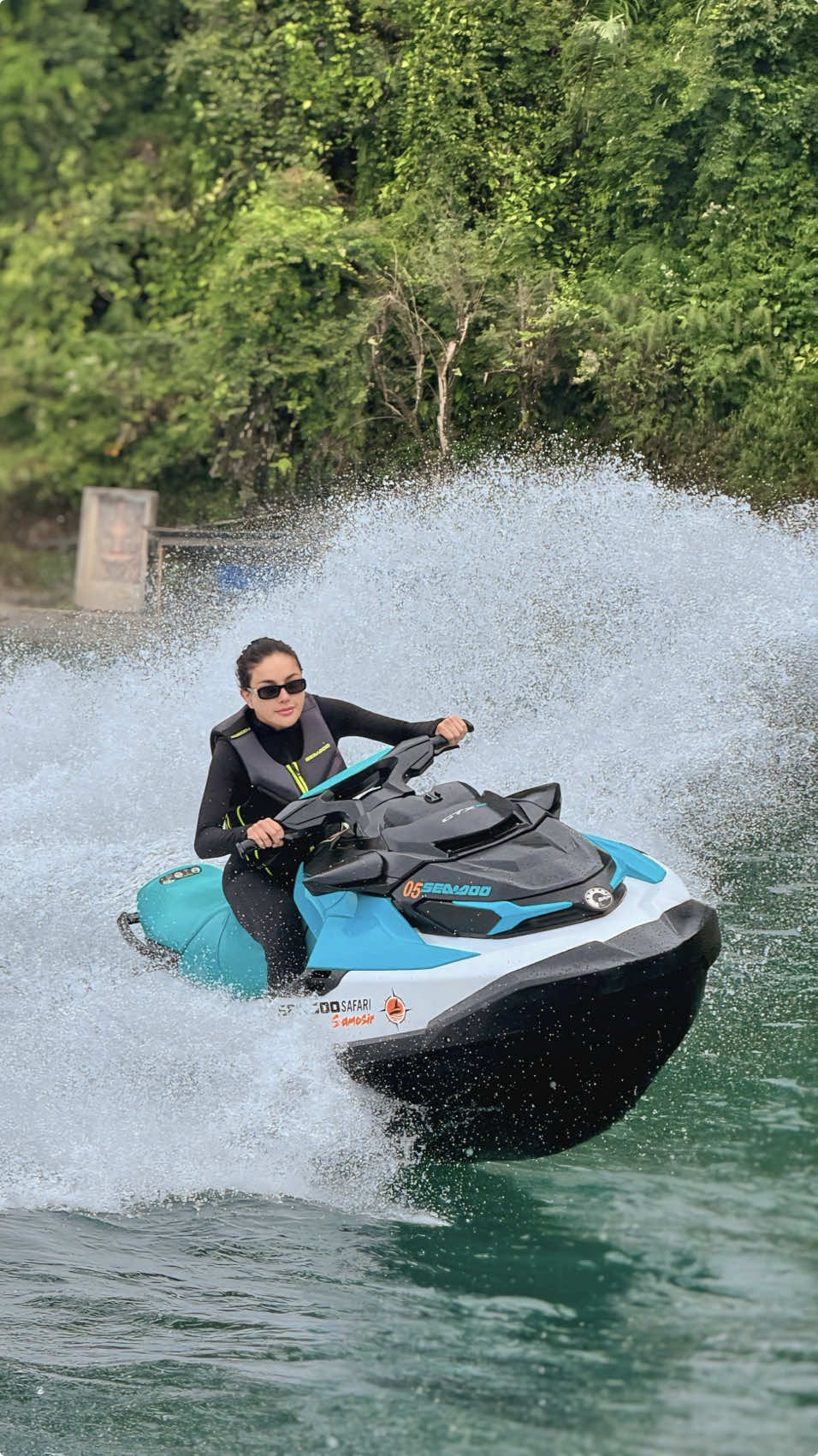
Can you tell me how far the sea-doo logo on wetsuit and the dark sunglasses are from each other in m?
0.58

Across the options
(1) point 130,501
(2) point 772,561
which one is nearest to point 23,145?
(1) point 130,501

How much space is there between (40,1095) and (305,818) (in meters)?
1.00

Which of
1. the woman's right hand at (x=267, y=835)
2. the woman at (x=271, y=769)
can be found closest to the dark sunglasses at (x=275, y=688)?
the woman at (x=271, y=769)

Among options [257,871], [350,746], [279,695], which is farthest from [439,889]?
[350,746]

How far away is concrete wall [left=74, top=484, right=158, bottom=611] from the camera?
42.6 feet

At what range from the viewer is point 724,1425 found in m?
2.39

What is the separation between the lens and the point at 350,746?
272 inches

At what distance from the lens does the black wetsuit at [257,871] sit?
320cm

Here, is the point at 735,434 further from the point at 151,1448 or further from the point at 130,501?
the point at 151,1448

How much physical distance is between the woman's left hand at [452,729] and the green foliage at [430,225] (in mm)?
8222

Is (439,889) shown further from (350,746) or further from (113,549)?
(113,549)

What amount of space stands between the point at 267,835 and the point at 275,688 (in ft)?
1.41

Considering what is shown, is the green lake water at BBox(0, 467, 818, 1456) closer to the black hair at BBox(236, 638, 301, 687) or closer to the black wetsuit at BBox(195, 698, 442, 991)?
the black wetsuit at BBox(195, 698, 442, 991)

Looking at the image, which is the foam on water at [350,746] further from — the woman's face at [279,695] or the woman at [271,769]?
the woman's face at [279,695]
